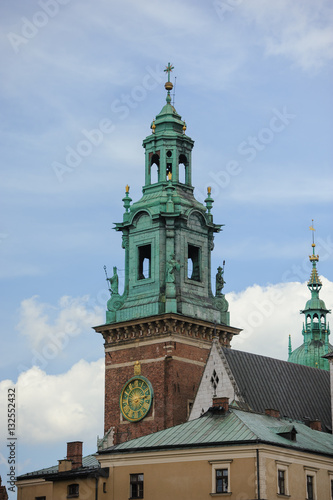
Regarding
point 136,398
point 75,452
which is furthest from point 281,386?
point 75,452

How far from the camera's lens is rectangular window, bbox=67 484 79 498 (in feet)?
264

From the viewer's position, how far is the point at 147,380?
96.9m

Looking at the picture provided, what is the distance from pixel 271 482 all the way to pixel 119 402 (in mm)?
26943

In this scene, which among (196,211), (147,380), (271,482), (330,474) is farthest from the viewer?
(196,211)

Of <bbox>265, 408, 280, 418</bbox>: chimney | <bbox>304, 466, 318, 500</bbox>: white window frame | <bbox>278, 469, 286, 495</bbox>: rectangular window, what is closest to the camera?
<bbox>278, 469, 286, 495</bbox>: rectangular window

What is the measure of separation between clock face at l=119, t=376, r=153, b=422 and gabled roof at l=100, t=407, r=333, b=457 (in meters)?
15.4

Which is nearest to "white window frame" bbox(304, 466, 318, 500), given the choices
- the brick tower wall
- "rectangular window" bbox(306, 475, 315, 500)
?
"rectangular window" bbox(306, 475, 315, 500)

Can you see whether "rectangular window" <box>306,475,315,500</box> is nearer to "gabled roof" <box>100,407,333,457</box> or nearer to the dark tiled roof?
"gabled roof" <box>100,407,333,457</box>

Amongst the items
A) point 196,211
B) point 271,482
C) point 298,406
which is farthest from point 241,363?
point 271,482

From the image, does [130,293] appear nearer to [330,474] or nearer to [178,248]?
[178,248]

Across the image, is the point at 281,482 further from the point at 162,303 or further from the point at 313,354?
the point at 313,354

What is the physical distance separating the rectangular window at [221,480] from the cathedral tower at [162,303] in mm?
19939

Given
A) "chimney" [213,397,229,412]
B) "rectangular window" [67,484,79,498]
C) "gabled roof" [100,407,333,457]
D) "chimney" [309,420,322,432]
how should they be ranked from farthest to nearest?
1. "chimney" [309,420,322,432]
2. "chimney" [213,397,229,412]
3. "rectangular window" [67,484,79,498]
4. "gabled roof" [100,407,333,457]

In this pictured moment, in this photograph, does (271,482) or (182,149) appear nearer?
(271,482)
